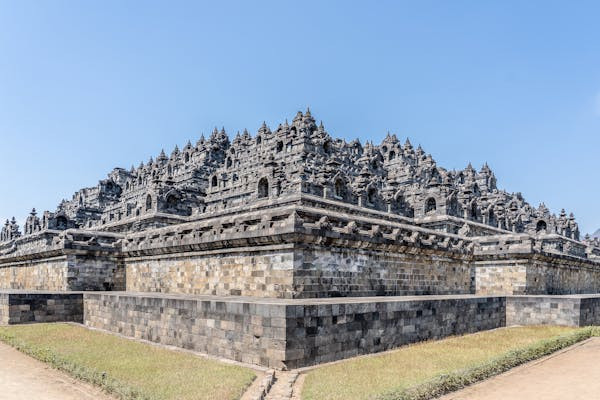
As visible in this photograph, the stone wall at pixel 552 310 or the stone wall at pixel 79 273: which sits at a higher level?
the stone wall at pixel 79 273

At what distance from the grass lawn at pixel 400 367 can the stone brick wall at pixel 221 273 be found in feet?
13.3

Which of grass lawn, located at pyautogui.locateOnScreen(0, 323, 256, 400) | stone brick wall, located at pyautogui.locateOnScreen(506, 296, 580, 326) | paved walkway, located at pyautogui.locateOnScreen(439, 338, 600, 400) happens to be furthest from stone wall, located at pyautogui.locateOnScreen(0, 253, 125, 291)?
stone brick wall, located at pyautogui.locateOnScreen(506, 296, 580, 326)

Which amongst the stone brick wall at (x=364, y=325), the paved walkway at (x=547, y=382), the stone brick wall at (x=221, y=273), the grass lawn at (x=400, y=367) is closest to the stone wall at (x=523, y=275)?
the stone brick wall at (x=364, y=325)

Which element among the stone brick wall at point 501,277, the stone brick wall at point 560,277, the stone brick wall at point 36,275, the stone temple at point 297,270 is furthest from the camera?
the stone brick wall at point 560,277

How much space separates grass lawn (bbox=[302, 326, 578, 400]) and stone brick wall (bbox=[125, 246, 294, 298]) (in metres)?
4.06

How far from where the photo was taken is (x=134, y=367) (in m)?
11.1

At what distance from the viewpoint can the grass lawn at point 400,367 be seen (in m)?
9.07

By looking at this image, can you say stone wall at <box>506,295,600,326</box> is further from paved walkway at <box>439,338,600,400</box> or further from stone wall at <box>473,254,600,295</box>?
paved walkway at <box>439,338,600,400</box>

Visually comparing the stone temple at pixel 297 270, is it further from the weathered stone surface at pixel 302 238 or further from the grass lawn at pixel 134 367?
the grass lawn at pixel 134 367

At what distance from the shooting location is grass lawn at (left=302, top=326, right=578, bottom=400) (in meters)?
9.07

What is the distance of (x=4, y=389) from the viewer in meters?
10.2

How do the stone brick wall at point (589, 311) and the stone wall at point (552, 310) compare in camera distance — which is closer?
the stone wall at point (552, 310)

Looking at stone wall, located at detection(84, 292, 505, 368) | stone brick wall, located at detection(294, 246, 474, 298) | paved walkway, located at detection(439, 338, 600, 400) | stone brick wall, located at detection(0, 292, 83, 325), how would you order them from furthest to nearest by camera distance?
stone brick wall, located at detection(0, 292, 83, 325)
stone brick wall, located at detection(294, 246, 474, 298)
stone wall, located at detection(84, 292, 505, 368)
paved walkway, located at detection(439, 338, 600, 400)

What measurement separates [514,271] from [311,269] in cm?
1502
